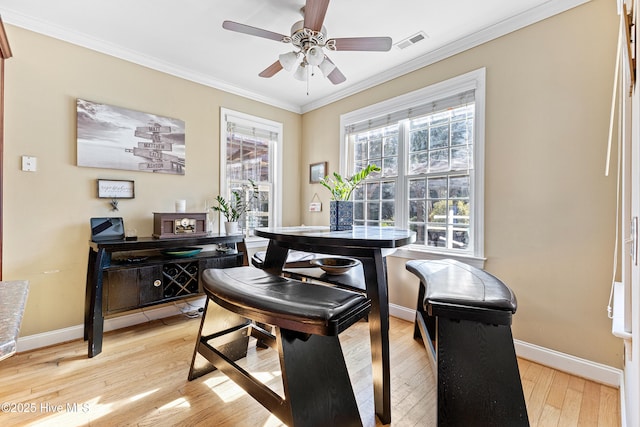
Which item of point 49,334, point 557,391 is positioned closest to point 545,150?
point 557,391

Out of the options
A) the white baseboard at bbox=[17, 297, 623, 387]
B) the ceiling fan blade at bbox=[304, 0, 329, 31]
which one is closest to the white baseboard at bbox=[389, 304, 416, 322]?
the white baseboard at bbox=[17, 297, 623, 387]

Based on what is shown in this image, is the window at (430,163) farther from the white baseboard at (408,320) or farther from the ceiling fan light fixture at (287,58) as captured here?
the ceiling fan light fixture at (287,58)

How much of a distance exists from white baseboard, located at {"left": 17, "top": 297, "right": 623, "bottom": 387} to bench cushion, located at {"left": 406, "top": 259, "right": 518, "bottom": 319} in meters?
1.06

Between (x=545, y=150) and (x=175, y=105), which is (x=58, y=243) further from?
(x=545, y=150)

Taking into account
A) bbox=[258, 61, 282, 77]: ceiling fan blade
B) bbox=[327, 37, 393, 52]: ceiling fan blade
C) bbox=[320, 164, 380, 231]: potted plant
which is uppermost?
bbox=[258, 61, 282, 77]: ceiling fan blade

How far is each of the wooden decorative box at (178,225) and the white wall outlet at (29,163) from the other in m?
0.90

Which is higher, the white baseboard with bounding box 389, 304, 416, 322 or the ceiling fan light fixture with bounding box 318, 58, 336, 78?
Result: the ceiling fan light fixture with bounding box 318, 58, 336, 78

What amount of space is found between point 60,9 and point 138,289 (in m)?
2.20

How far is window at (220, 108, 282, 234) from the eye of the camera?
3.33 meters

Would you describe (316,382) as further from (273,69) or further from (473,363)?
(273,69)

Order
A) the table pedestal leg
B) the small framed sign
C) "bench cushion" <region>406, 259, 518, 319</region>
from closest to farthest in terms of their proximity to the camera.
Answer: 1. "bench cushion" <region>406, 259, 518, 319</region>
2. the table pedestal leg
3. the small framed sign

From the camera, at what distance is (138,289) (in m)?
2.31

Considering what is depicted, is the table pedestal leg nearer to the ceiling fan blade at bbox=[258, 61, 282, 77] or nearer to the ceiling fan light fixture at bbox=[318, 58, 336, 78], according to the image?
the ceiling fan light fixture at bbox=[318, 58, 336, 78]

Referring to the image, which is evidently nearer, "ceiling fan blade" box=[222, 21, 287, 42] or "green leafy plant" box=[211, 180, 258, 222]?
"ceiling fan blade" box=[222, 21, 287, 42]
